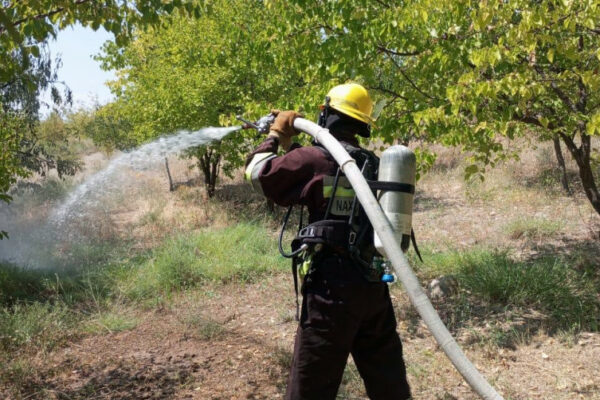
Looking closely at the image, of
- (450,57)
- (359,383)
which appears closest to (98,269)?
(359,383)

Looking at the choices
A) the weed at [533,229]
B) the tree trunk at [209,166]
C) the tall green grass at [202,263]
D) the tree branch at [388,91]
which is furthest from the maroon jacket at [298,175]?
the tree trunk at [209,166]

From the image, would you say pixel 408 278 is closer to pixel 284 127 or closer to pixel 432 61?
pixel 284 127

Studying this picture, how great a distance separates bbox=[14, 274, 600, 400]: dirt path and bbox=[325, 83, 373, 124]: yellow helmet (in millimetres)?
2180

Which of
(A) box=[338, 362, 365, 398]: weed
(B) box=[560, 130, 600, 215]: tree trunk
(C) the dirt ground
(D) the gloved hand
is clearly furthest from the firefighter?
(B) box=[560, 130, 600, 215]: tree trunk

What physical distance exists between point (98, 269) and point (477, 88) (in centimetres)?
595

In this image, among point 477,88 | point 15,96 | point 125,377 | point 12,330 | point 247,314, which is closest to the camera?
point 477,88

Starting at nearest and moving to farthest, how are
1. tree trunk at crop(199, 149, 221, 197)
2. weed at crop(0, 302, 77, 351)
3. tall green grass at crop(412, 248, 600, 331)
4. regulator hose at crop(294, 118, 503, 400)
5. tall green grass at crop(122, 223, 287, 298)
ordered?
regulator hose at crop(294, 118, 503, 400) → weed at crop(0, 302, 77, 351) → tall green grass at crop(412, 248, 600, 331) → tall green grass at crop(122, 223, 287, 298) → tree trunk at crop(199, 149, 221, 197)

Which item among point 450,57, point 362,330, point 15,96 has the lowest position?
point 362,330

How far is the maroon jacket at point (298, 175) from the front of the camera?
2.56m

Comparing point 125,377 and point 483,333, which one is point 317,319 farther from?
point 483,333

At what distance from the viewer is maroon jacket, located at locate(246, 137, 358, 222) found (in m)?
2.56

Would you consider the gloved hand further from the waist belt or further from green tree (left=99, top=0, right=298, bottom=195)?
green tree (left=99, top=0, right=298, bottom=195)

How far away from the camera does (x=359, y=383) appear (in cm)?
392

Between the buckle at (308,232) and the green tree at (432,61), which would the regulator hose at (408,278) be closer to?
the buckle at (308,232)
